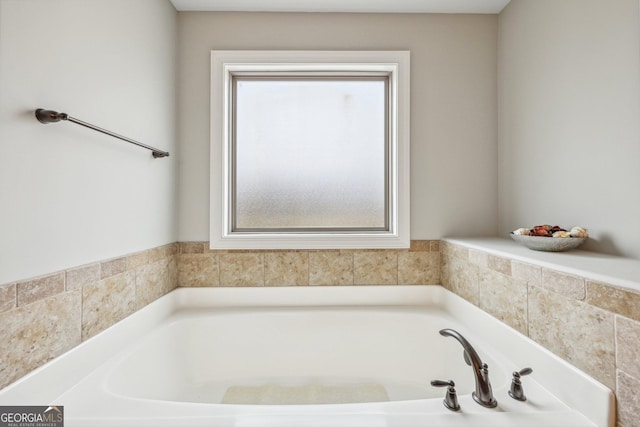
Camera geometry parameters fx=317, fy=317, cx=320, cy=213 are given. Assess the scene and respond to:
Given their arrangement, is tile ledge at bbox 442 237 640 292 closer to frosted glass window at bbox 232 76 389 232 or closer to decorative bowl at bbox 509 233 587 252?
decorative bowl at bbox 509 233 587 252

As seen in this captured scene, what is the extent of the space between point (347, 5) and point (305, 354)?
2.00 metres

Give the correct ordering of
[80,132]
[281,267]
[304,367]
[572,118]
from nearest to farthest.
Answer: [80,132] → [572,118] → [304,367] → [281,267]

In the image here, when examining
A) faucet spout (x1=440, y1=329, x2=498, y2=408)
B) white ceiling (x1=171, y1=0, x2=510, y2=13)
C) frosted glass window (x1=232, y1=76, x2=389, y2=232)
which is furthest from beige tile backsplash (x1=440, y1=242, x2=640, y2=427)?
white ceiling (x1=171, y1=0, x2=510, y2=13)

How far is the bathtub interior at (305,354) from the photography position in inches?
62.9

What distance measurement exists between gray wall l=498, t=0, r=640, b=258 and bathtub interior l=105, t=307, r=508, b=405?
772 mm

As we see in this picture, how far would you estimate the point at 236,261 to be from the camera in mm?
1903

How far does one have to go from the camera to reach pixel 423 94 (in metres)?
1.93

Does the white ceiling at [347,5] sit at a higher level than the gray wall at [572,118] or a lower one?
higher

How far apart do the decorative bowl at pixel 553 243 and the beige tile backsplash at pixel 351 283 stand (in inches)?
6.3

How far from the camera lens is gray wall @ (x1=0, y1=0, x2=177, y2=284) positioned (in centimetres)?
88

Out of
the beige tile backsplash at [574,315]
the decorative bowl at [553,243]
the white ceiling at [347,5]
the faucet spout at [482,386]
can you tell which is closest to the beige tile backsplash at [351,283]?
the beige tile backsplash at [574,315]

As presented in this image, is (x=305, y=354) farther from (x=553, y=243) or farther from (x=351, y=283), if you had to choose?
(x=553, y=243)

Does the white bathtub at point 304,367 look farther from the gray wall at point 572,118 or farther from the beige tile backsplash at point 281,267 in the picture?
the gray wall at point 572,118

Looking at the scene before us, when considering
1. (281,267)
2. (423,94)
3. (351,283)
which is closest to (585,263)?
(351,283)
